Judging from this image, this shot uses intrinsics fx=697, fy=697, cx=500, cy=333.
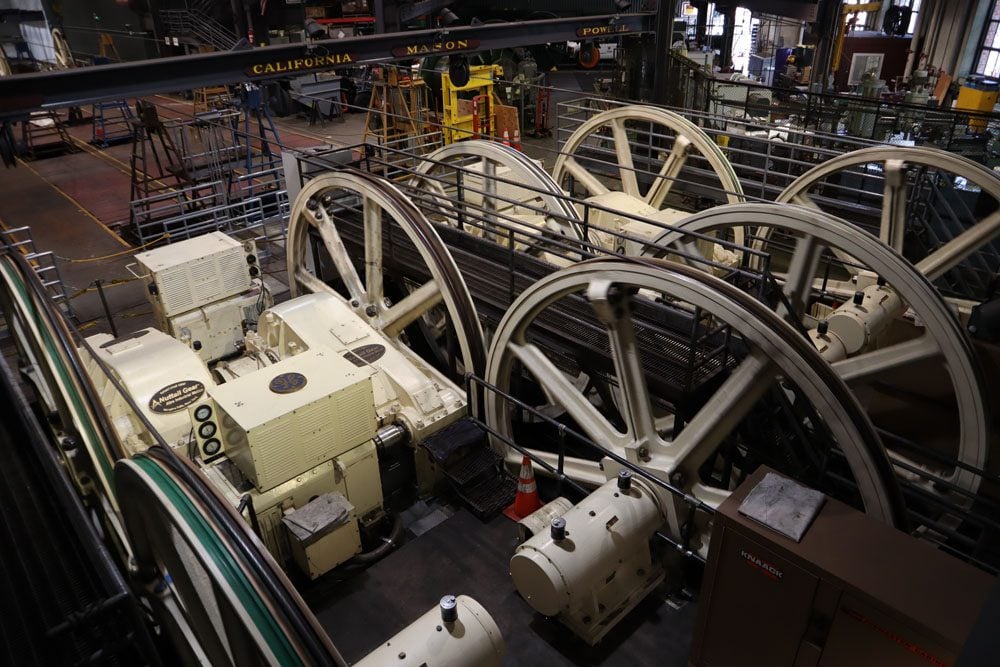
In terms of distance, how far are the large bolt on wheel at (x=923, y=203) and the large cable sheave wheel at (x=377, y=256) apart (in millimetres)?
4208

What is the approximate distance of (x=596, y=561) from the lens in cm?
433

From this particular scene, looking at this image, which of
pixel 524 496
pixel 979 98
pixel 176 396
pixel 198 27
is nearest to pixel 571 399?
pixel 524 496

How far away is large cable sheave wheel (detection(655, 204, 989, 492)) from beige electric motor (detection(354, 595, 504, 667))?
10.2 feet

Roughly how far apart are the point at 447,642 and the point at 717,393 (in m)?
2.32

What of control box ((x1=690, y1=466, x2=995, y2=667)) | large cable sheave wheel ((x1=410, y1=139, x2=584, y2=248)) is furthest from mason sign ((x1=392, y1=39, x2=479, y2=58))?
control box ((x1=690, y1=466, x2=995, y2=667))

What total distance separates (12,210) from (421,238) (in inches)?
477

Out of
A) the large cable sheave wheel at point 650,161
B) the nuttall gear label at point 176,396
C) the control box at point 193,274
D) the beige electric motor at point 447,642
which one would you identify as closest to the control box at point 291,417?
the nuttall gear label at point 176,396

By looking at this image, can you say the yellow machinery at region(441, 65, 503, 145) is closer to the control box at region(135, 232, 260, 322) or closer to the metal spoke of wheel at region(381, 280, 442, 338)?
the control box at region(135, 232, 260, 322)

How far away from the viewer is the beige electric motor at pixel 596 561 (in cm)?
422

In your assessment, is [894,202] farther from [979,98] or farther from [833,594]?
[979,98]

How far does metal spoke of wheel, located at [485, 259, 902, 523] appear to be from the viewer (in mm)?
4121

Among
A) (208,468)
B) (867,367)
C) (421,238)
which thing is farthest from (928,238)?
(208,468)

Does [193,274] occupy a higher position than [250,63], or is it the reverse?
[250,63]

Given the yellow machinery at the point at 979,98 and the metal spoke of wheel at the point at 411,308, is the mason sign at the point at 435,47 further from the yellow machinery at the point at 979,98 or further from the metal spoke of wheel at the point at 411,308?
the yellow machinery at the point at 979,98
